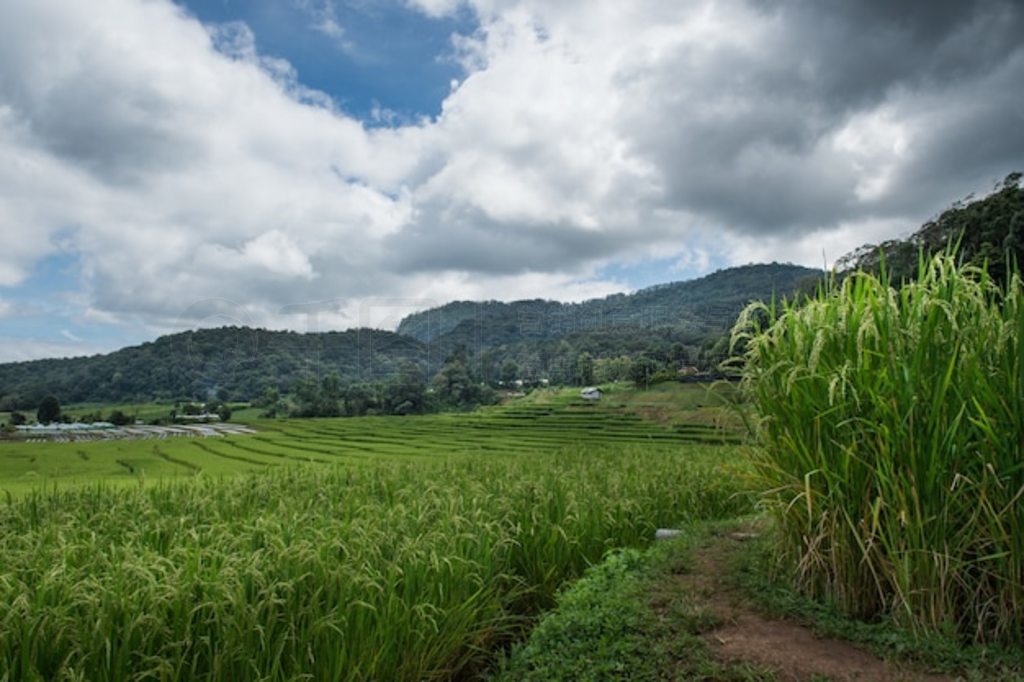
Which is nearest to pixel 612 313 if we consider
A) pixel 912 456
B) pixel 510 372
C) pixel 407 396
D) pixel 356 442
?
pixel 510 372

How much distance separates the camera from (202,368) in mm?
24031

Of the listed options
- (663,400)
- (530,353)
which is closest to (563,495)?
(663,400)

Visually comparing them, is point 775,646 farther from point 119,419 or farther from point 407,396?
point 119,419

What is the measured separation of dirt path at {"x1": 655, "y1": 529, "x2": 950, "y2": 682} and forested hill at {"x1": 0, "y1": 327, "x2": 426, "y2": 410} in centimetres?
1945

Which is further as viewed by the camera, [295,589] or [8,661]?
[295,589]

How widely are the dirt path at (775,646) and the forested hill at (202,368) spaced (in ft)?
63.8

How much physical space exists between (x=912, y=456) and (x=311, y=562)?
3252mm

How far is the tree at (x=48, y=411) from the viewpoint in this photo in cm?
1607

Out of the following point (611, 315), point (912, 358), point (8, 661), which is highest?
point (611, 315)

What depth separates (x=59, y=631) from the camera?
2443 millimetres

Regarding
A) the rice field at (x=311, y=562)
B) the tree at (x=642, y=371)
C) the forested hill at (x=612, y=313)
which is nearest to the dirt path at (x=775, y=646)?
the rice field at (x=311, y=562)

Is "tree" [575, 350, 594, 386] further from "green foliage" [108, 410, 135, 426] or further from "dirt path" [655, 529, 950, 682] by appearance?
"dirt path" [655, 529, 950, 682]

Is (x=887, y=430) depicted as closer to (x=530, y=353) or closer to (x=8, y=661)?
(x=8, y=661)

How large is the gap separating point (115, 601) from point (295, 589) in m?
0.80
